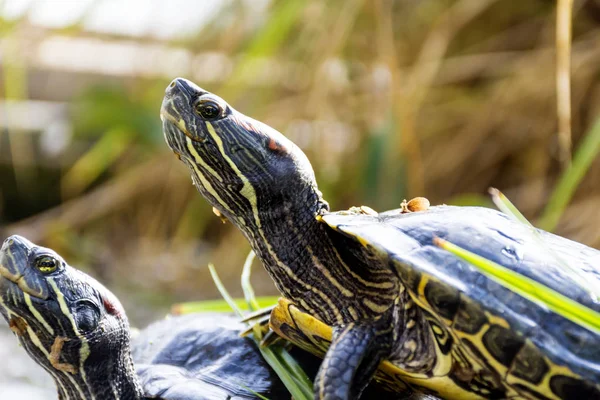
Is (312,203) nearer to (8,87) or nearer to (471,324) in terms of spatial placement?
(471,324)

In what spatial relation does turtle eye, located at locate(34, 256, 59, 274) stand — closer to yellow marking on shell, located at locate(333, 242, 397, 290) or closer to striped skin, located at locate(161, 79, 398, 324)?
striped skin, located at locate(161, 79, 398, 324)

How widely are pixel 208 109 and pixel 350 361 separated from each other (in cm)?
36

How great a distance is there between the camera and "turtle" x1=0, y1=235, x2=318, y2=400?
833 mm

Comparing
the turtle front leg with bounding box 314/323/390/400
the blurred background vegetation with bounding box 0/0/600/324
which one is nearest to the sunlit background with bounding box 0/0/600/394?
the blurred background vegetation with bounding box 0/0/600/324

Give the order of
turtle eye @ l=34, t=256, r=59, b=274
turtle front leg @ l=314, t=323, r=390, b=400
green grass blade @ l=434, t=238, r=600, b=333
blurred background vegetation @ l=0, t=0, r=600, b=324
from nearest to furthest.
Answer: green grass blade @ l=434, t=238, r=600, b=333, turtle front leg @ l=314, t=323, r=390, b=400, turtle eye @ l=34, t=256, r=59, b=274, blurred background vegetation @ l=0, t=0, r=600, b=324

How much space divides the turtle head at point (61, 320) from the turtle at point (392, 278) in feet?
0.75

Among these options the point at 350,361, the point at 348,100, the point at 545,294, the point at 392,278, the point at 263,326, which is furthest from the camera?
the point at 348,100

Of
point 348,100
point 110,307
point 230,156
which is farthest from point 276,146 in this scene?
point 348,100

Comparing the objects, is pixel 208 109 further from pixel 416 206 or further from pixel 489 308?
pixel 489 308

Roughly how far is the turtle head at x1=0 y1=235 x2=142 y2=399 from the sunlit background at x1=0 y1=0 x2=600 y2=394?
1.00 metres

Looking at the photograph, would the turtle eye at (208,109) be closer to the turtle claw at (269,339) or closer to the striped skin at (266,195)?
the striped skin at (266,195)

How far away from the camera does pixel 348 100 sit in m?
2.17

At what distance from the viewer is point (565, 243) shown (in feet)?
2.52

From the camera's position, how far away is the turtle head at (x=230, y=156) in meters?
0.80
